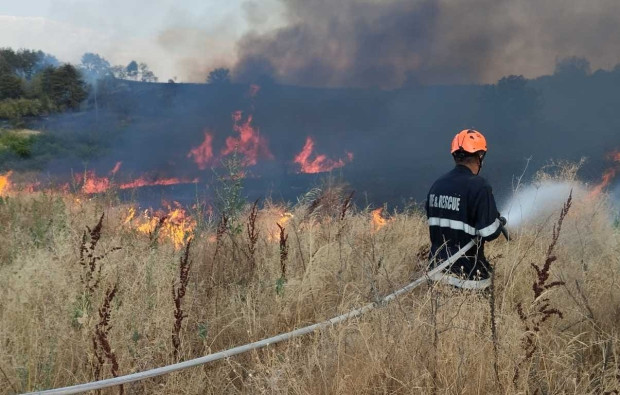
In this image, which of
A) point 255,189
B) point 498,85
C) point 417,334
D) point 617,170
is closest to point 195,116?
point 255,189

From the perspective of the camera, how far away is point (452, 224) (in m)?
3.72

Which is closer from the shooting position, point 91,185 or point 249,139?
point 91,185

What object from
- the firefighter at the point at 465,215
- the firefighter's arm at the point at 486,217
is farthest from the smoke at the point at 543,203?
the firefighter's arm at the point at 486,217

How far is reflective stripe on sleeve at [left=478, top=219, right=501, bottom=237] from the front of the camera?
11.4 feet

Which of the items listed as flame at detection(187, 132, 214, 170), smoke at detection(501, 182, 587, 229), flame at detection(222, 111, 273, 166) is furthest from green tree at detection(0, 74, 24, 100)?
smoke at detection(501, 182, 587, 229)

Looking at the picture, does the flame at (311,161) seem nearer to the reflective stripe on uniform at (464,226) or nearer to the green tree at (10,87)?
the green tree at (10,87)

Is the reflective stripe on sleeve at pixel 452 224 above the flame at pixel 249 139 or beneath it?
beneath

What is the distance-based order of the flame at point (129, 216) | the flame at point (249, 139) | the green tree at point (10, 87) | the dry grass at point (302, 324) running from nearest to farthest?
the dry grass at point (302, 324), the flame at point (129, 216), the flame at point (249, 139), the green tree at point (10, 87)

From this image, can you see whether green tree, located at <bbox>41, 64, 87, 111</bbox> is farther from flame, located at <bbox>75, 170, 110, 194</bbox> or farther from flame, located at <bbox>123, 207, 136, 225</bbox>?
flame, located at <bbox>123, 207, 136, 225</bbox>

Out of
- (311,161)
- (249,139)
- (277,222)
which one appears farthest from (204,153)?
(277,222)

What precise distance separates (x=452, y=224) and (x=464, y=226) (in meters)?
0.11

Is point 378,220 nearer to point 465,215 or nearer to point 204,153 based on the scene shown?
point 465,215

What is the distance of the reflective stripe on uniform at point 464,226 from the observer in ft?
11.4

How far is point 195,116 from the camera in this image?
35.0 meters
